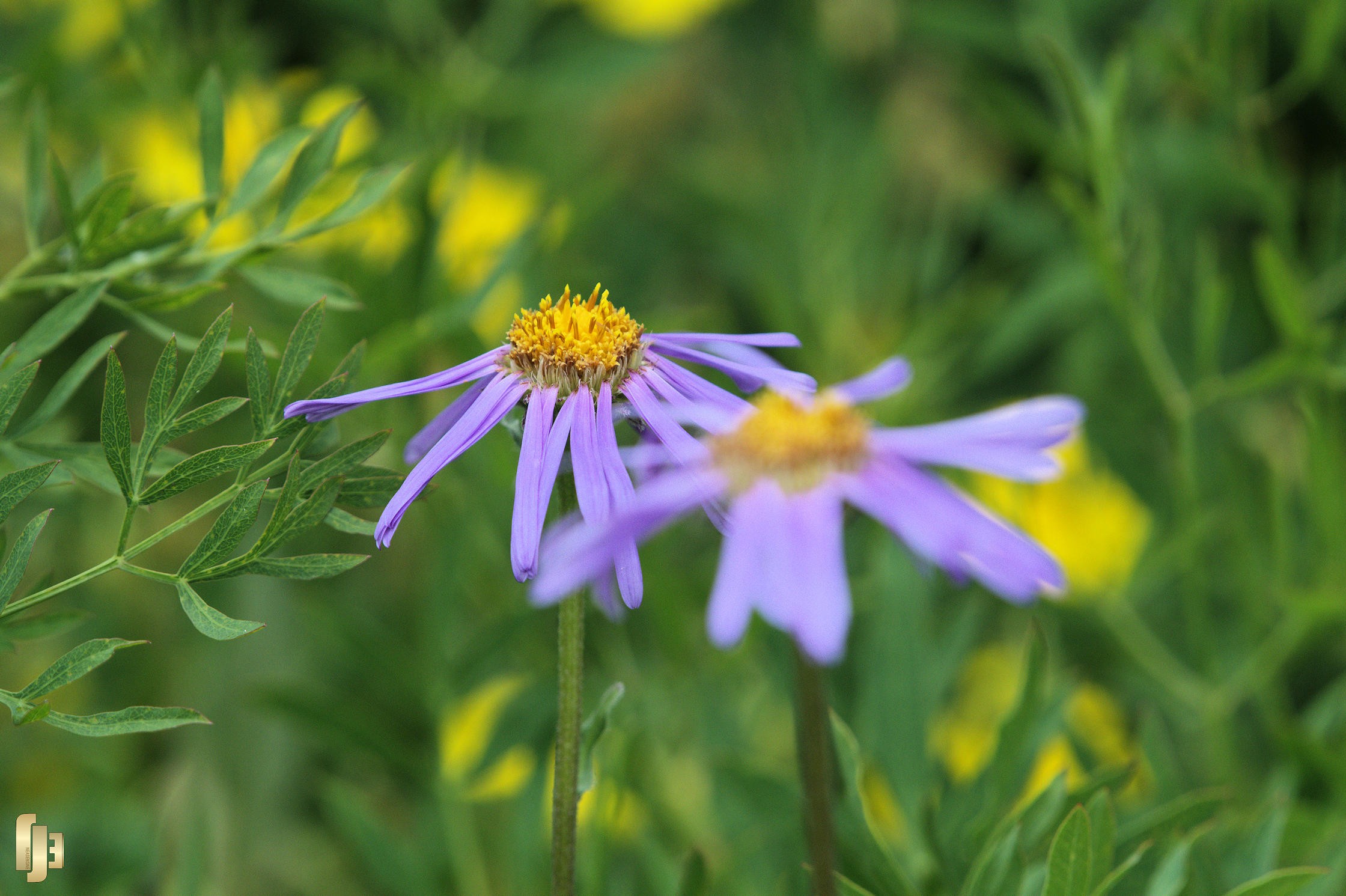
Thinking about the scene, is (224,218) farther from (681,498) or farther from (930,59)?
(930,59)

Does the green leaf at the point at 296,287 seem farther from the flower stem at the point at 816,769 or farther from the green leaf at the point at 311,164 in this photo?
the flower stem at the point at 816,769

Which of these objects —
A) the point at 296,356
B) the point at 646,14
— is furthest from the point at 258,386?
the point at 646,14

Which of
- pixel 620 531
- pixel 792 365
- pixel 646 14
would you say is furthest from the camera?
pixel 646 14

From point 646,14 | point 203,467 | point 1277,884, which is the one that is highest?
point 646,14

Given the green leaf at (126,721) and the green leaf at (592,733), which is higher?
the green leaf at (126,721)

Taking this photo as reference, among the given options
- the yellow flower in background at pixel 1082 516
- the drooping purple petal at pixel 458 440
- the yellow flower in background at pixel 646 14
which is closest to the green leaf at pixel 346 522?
the drooping purple petal at pixel 458 440

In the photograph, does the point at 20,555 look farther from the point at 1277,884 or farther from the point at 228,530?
the point at 1277,884

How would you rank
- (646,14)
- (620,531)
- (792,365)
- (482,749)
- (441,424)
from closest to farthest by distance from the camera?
(620,531) < (441,424) < (482,749) < (792,365) < (646,14)
